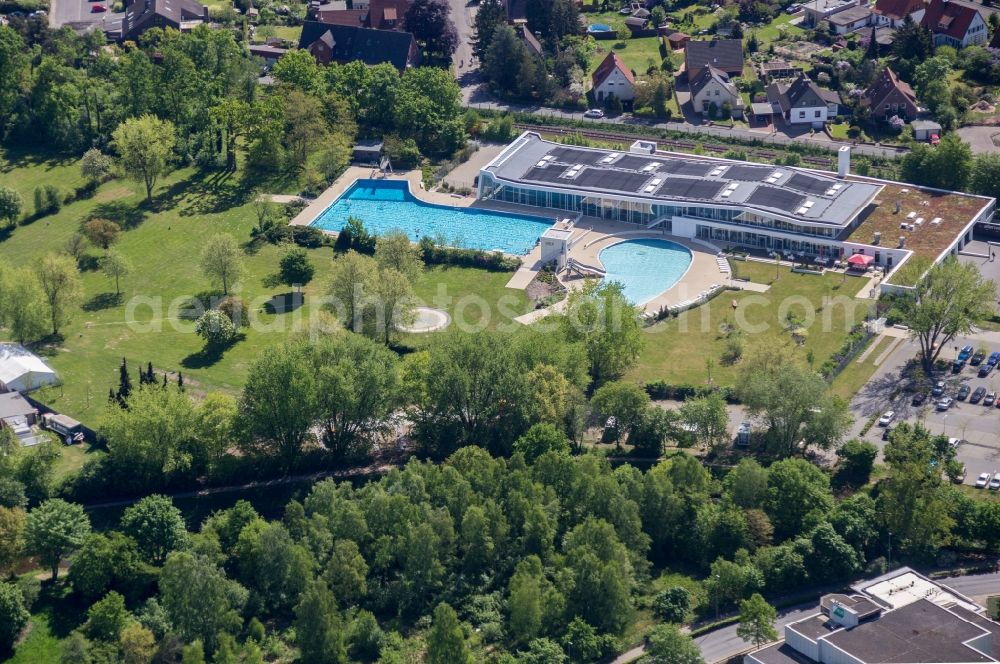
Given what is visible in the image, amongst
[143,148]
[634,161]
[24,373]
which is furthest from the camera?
[143,148]

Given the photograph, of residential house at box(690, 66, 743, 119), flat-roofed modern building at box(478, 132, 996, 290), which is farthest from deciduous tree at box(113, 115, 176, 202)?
residential house at box(690, 66, 743, 119)

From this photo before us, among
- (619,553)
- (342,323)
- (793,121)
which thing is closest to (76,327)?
(342,323)

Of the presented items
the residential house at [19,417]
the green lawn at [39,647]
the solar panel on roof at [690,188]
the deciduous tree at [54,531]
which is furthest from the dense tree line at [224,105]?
the green lawn at [39,647]

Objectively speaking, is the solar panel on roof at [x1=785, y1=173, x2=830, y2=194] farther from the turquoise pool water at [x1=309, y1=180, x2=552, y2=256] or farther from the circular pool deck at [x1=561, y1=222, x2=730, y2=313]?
the turquoise pool water at [x1=309, y1=180, x2=552, y2=256]

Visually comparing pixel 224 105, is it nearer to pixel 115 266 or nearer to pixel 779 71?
pixel 115 266

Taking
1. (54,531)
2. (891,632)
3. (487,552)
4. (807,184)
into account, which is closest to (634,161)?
(807,184)
